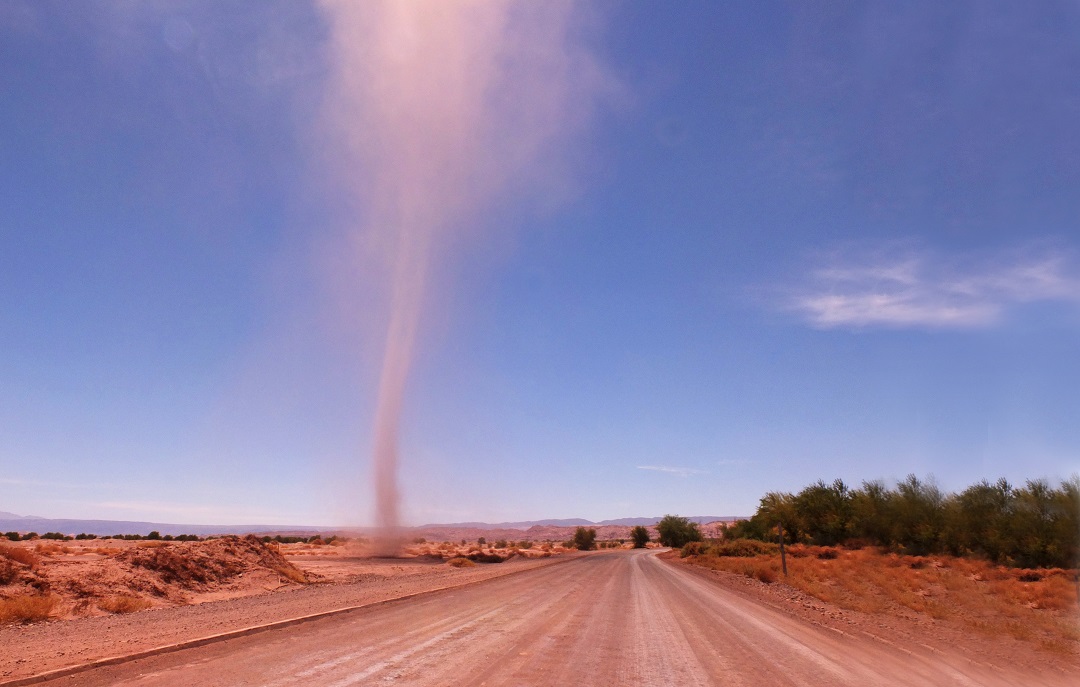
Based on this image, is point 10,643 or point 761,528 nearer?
point 10,643

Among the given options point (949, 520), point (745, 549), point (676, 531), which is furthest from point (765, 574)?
point (676, 531)

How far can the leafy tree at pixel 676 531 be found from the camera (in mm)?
115062

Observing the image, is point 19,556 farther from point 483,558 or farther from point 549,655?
point 483,558

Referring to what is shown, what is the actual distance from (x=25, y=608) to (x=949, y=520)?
164ft

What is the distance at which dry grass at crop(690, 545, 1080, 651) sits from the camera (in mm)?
17269

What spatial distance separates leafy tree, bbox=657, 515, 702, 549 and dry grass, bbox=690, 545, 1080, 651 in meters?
75.3

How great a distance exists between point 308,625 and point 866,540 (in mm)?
54708

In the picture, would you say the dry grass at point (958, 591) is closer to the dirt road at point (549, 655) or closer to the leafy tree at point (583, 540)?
the dirt road at point (549, 655)

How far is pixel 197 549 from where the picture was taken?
90.2ft

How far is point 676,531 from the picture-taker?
116125 millimetres

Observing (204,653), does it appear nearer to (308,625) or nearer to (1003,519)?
(308,625)

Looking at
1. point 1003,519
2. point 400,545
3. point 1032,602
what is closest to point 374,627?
point 1032,602

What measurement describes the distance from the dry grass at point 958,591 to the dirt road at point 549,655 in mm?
5876

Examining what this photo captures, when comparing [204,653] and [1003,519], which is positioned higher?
[1003,519]
